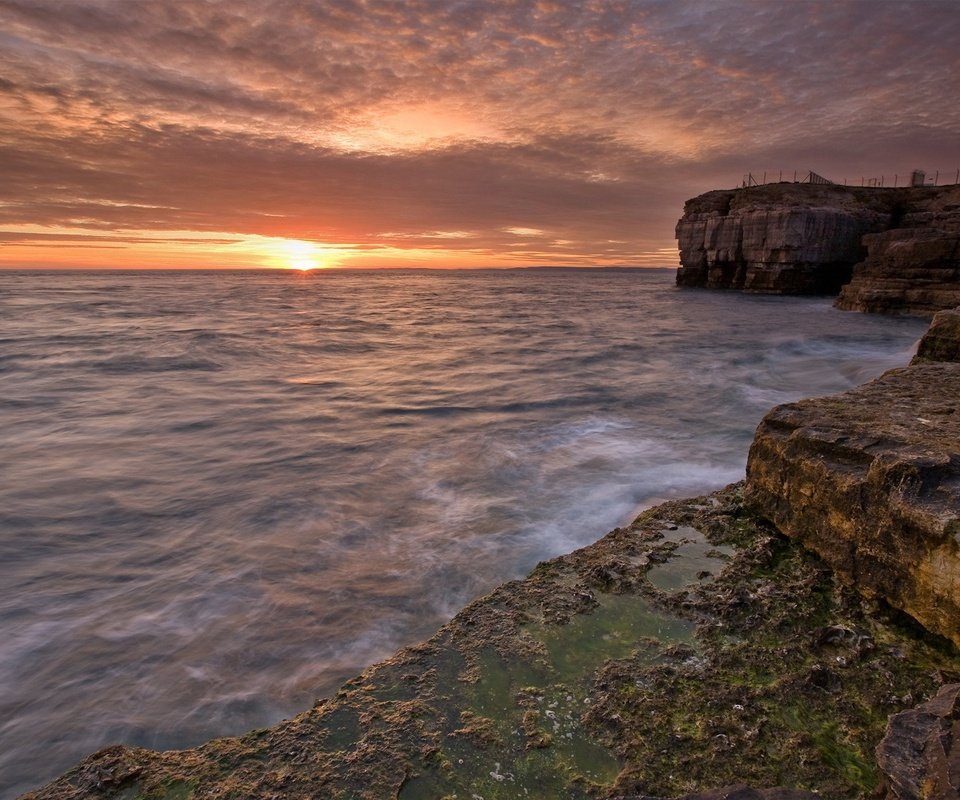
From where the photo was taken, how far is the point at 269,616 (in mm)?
4008

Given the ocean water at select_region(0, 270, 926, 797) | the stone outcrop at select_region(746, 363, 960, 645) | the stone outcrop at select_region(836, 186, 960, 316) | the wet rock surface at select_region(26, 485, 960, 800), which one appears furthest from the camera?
the stone outcrop at select_region(836, 186, 960, 316)

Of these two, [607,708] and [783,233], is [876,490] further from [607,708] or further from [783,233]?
[783,233]

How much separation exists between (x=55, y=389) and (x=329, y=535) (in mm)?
10934

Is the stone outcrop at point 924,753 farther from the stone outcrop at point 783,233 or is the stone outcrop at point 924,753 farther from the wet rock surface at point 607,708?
the stone outcrop at point 783,233

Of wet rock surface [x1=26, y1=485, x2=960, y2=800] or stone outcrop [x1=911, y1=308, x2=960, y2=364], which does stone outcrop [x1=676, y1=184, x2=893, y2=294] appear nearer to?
stone outcrop [x1=911, y1=308, x2=960, y2=364]

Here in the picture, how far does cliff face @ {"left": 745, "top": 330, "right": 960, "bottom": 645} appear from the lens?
8.82 feet

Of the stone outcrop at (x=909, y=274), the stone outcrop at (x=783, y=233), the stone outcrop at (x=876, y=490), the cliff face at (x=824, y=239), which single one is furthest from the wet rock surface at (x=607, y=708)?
the stone outcrop at (x=783, y=233)

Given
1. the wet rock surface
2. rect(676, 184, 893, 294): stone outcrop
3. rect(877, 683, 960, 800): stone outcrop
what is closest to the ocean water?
the wet rock surface

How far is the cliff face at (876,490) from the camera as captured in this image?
8.82ft

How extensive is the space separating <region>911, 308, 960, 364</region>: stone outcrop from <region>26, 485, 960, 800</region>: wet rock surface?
223 inches

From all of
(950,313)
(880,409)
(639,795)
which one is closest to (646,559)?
(639,795)

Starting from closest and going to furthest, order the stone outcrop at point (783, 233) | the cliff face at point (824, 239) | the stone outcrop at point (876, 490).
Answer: the stone outcrop at point (876, 490) → the cliff face at point (824, 239) → the stone outcrop at point (783, 233)

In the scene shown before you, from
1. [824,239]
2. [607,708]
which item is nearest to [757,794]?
[607,708]

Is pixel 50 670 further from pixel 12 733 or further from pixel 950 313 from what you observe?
pixel 950 313
